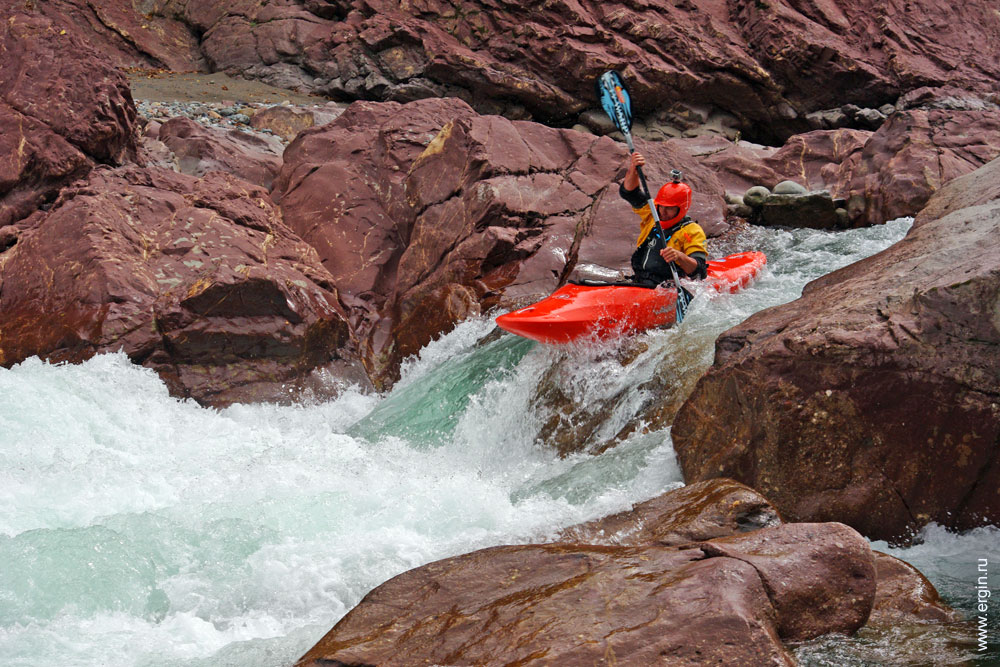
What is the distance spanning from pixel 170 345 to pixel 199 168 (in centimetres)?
303

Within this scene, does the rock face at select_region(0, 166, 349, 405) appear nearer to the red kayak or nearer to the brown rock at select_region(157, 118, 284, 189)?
the brown rock at select_region(157, 118, 284, 189)

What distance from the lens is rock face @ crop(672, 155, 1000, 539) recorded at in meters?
3.24

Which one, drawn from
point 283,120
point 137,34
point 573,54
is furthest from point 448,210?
point 137,34

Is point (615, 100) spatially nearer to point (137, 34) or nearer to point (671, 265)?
point (671, 265)

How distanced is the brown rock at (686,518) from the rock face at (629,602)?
1 centimetres

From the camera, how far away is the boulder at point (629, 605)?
7.23 ft

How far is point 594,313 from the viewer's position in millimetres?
5480

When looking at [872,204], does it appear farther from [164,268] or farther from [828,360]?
[164,268]

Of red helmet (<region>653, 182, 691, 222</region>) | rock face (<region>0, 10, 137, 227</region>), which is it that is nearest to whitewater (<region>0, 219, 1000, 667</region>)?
red helmet (<region>653, 182, 691, 222</region>)

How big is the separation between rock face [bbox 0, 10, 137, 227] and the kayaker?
4.71 m

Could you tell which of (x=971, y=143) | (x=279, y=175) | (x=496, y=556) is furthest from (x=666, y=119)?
(x=496, y=556)

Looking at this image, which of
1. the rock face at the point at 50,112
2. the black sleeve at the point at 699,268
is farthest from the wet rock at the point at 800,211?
the rock face at the point at 50,112

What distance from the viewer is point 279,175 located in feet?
28.9

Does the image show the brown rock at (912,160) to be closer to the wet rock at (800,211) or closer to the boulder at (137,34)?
the wet rock at (800,211)
